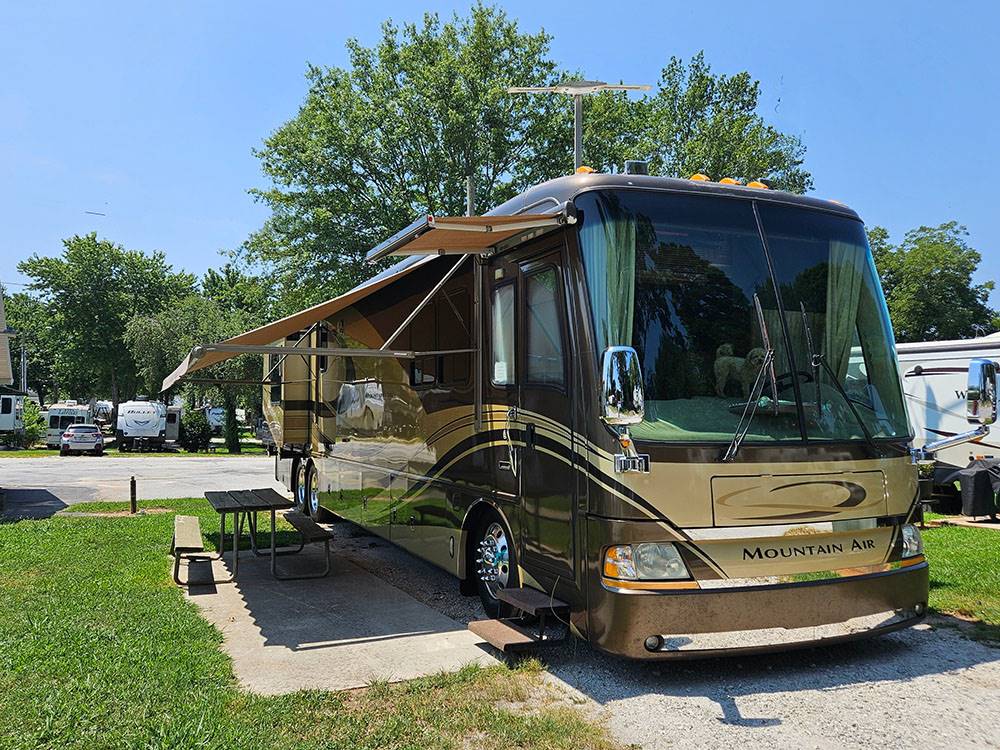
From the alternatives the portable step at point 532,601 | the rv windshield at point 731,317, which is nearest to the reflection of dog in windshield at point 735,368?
the rv windshield at point 731,317

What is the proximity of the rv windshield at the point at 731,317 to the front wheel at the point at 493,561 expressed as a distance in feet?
5.69

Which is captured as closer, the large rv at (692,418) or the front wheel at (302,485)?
the large rv at (692,418)

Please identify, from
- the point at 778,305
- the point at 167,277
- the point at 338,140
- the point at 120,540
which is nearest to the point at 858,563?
the point at 778,305

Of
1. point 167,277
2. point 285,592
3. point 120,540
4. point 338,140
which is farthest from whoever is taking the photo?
point 167,277

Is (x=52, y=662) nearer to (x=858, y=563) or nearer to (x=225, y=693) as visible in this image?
(x=225, y=693)

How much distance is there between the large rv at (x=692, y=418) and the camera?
15.8 feet

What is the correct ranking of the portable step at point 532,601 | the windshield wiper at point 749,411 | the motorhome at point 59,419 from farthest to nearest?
the motorhome at point 59,419
the portable step at point 532,601
the windshield wiper at point 749,411

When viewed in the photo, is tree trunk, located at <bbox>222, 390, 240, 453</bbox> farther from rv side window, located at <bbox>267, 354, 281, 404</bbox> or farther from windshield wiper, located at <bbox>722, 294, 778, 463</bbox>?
windshield wiper, located at <bbox>722, 294, 778, 463</bbox>

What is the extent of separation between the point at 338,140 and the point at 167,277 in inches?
1151

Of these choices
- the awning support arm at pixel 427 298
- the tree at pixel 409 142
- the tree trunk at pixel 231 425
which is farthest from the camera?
the tree trunk at pixel 231 425

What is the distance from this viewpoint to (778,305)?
5.29m

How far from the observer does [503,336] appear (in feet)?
20.5

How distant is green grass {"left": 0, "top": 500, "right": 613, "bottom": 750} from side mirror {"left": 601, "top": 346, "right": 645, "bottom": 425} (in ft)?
5.16

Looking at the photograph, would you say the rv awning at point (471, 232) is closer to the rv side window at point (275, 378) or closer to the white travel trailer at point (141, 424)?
the rv side window at point (275, 378)
